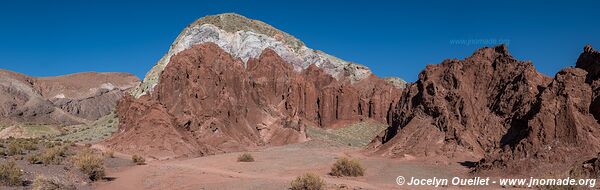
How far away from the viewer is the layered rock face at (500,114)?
21.7m

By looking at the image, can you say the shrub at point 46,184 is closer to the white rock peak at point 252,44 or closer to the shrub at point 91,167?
the shrub at point 91,167

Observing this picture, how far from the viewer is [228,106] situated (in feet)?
172

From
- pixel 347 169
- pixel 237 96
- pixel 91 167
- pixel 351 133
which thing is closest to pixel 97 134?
pixel 237 96

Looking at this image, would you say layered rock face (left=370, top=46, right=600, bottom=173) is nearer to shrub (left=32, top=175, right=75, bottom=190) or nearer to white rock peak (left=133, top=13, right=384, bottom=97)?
shrub (left=32, top=175, right=75, bottom=190)

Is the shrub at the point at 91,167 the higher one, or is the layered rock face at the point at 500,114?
the layered rock face at the point at 500,114

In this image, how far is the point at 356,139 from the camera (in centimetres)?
6838

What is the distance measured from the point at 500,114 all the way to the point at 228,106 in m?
26.9

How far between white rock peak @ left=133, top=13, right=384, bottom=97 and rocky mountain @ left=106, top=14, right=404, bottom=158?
0.18 metres

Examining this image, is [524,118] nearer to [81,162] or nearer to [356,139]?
[81,162]

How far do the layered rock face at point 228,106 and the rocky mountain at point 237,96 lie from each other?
0.09 metres

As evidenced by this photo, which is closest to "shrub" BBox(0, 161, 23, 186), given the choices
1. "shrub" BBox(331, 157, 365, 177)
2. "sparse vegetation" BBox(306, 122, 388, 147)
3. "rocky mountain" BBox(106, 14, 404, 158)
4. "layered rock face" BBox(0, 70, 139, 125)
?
"shrub" BBox(331, 157, 365, 177)

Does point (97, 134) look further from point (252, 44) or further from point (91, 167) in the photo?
point (252, 44)

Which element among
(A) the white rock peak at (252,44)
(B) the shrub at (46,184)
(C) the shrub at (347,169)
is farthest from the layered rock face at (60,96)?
(B) the shrub at (46,184)

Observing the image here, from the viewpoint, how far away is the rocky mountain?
41.6 meters
